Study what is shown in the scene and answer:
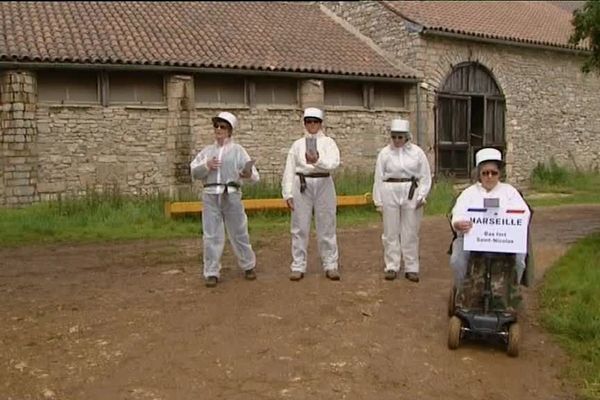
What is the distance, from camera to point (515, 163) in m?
20.2

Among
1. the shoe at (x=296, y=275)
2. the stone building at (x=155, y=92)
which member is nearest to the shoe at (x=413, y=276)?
the shoe at (x=296, y=275)

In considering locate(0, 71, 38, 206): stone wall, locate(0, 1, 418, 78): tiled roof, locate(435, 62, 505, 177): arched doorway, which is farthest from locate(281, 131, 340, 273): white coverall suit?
locate(435, 62, 505, 177): arched doorway

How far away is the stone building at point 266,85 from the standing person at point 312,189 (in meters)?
8.33

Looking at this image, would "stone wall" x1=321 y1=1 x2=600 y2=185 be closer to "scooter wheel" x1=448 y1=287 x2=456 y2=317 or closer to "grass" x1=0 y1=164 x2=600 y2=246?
"grass" x1=0 y1=164 x2=600 y2=246

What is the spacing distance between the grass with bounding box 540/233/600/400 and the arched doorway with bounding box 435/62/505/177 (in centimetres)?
1122

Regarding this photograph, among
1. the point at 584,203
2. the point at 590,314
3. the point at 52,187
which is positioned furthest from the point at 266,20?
the point at 590,314

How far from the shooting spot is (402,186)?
6500 millimetres

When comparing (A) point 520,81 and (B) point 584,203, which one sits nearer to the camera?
(B) point 584,203

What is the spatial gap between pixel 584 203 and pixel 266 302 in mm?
11619

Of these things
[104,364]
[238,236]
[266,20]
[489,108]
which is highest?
[266,20]

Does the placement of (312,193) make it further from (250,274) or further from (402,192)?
(250,274)

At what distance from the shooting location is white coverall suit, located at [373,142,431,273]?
255 inches

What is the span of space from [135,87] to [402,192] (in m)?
9.77

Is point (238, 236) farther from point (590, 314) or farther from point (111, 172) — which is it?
point (111, 172)
